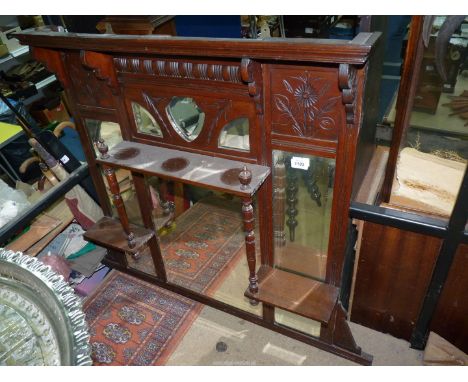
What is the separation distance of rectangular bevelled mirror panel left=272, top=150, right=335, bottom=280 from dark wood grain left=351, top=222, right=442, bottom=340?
27 centimetres

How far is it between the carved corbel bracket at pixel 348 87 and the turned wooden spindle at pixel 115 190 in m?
1.29

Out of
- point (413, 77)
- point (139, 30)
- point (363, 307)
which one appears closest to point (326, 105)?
point (413, 77)

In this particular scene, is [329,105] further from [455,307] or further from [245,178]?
[455,307]

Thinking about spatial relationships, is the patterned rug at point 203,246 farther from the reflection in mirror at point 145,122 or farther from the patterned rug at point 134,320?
the reflection in mirror at point 145,122

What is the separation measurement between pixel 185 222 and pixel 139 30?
1.66 metres

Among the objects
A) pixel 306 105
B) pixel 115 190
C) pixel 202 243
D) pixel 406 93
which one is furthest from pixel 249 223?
pixel 202 243

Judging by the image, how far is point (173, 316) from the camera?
105 inches

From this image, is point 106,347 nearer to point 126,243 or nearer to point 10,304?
point 126,243

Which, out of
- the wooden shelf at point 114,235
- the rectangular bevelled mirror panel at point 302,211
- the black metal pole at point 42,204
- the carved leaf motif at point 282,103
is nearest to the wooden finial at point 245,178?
the rectangular bevelled mirror panel at point 302,211

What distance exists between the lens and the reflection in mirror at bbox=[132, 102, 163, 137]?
2154mm

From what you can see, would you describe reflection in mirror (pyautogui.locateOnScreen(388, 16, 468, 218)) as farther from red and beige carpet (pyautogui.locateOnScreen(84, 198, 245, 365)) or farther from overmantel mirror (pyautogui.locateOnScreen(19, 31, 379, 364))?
red and beige carpet (pyautogui.locateOnScreen(84, 198, 245, 365))

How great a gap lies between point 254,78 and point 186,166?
0.59 m

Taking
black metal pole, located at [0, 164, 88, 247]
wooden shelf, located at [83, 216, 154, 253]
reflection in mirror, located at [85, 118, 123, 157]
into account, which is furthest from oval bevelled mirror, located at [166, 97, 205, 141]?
black metal pole, located at [0, 164, 88, 247]

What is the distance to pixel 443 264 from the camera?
1.98 metres
